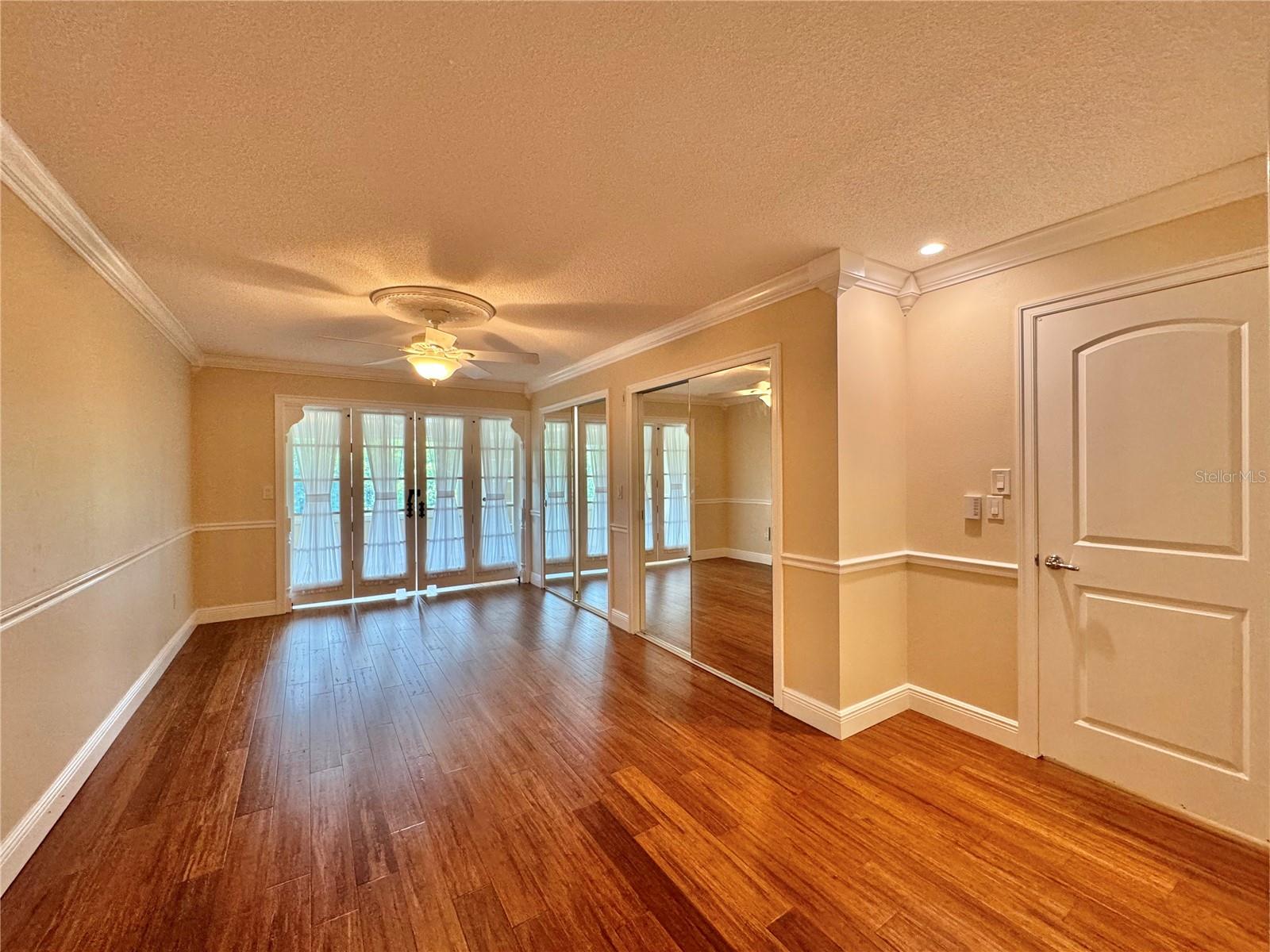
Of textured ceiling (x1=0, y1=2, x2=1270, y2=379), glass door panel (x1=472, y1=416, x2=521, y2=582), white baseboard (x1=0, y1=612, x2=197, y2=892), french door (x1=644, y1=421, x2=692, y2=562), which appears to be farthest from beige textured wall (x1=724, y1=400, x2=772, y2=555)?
glass door panel (x1=472, y1=416, x2=521, y2=582)

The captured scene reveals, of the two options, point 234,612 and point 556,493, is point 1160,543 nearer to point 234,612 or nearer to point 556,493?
point 556,493

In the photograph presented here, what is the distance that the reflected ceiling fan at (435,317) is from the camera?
9.46 feet

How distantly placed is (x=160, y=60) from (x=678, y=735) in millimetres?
3201

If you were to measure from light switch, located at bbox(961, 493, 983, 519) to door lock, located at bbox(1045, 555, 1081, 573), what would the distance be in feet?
1.10

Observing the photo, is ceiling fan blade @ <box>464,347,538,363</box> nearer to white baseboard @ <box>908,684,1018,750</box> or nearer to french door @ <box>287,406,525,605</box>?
french door @ <box>287,406,525,605</box>

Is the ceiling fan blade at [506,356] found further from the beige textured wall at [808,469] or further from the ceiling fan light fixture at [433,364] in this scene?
the beige textured wall at [808,469]

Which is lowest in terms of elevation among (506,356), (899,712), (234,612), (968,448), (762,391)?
(899,712)

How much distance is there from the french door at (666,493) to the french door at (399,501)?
8.84ft

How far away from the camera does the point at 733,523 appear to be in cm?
344

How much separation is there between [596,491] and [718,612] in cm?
200

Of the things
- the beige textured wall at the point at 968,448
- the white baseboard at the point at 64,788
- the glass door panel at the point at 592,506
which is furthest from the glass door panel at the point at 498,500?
the beige textured wall at the point at 968,448

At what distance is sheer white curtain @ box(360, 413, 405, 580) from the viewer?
5.38m

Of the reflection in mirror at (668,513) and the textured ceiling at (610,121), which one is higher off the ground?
the textured ceiling at (610,121)

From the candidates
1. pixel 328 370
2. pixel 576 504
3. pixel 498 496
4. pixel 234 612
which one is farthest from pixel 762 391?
pixel 234 612
